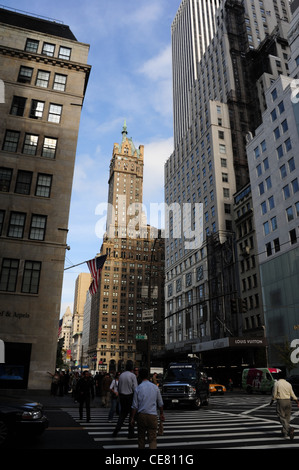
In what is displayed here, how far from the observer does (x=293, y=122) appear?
43719mm

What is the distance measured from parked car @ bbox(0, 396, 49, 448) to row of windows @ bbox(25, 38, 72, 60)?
31.6m

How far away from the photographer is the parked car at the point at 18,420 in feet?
25.8

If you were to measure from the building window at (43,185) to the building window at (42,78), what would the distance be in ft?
29.7

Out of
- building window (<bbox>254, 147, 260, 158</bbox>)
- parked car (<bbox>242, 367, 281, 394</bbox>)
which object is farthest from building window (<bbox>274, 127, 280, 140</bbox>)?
parked car (<bbox>242, 367, 281, 394</bbox>)

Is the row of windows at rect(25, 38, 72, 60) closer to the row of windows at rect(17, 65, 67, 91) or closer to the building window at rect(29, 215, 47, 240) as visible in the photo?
the row of windows at rect(17, 65, 67, 91)

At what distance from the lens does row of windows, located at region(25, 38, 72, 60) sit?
3153cm

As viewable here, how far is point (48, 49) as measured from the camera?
31.9m

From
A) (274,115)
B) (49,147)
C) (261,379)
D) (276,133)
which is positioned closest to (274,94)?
(274,115)

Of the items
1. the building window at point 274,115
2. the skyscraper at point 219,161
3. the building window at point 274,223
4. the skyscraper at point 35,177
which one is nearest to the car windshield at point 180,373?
the skyscraper at point 35,177

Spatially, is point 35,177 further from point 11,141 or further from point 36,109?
point 36,109

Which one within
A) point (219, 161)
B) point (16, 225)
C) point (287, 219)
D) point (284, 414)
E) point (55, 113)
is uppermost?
point (219, 161)

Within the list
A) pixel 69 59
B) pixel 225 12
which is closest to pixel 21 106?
pixel 69 59

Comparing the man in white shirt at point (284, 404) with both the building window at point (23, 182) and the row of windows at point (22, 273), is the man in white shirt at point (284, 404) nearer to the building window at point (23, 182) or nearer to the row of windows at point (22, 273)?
the row of windows at point (22, 273)

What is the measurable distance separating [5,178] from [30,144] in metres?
3.80
